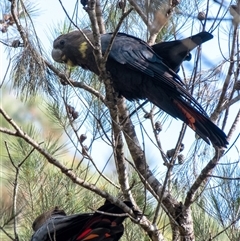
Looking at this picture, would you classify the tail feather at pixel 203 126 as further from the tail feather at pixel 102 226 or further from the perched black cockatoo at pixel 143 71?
the tail feather at pixel 102 226

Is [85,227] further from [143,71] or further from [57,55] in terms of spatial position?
[57,55]

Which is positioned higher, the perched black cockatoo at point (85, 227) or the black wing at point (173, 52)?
the black wing at point (173, 52)

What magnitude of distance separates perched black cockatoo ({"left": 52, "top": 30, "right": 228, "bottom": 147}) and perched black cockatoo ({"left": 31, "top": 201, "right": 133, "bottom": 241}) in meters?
0.51

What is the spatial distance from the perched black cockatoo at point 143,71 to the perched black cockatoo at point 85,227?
0.51 meters

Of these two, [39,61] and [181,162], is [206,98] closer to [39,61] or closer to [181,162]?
[181,162]

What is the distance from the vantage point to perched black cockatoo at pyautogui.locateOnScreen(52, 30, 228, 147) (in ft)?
9.39

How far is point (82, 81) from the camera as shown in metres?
3.31

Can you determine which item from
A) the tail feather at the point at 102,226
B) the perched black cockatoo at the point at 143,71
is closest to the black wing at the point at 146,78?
the perched black cockatoo at the point at 143,71

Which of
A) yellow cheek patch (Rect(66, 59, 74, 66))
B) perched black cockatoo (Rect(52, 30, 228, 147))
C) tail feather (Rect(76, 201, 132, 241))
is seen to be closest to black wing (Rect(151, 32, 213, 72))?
perched black cockatoo (Rect(52, 30, 228, 147))

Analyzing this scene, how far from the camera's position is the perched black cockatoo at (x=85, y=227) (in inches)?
100.0

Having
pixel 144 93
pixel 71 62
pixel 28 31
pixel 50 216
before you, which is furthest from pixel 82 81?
pixel 50 216

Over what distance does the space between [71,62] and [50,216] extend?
934 mm

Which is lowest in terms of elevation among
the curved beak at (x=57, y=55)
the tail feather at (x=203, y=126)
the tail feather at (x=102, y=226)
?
the tail feather at (x=102, y=226)

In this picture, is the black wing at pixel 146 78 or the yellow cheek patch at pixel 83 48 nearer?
the black wing at pixel 146 78
